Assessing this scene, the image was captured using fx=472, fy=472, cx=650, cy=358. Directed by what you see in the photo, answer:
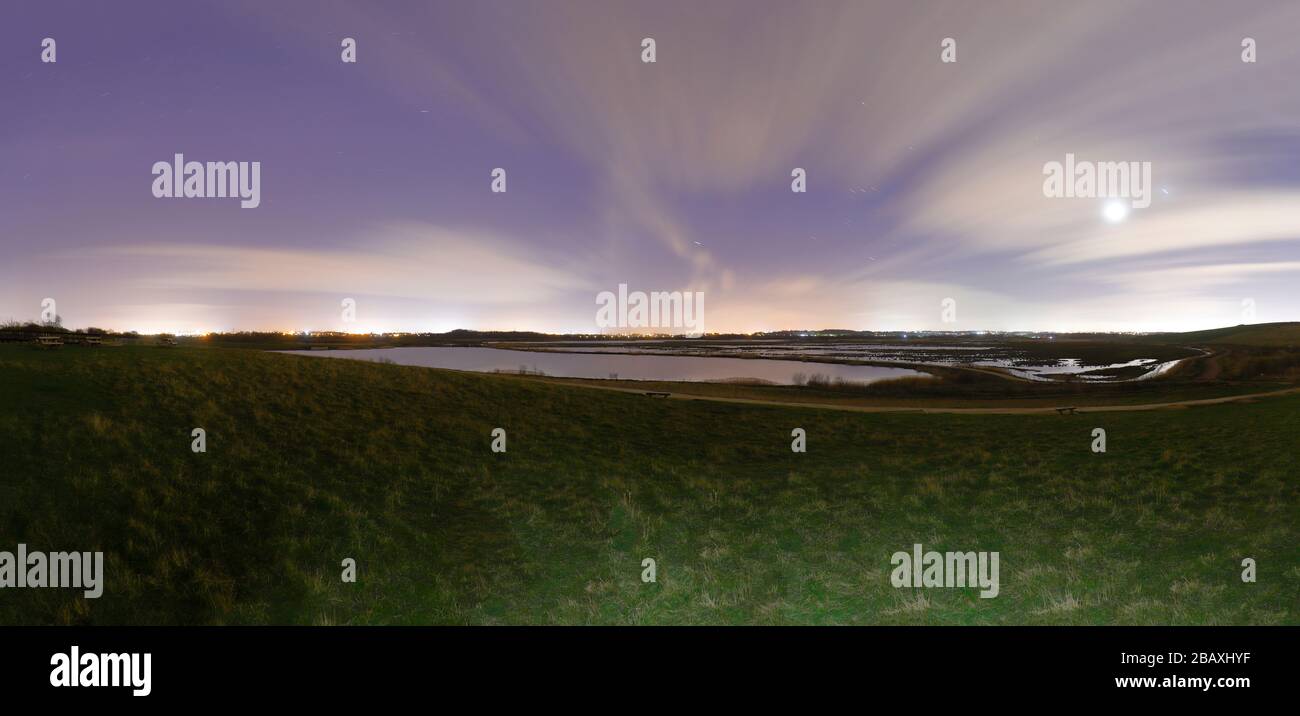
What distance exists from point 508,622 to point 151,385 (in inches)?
725

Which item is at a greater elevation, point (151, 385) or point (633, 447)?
point (151, 385)

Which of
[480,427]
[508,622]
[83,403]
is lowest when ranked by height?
[508,622]

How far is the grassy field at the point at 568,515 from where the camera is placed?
6637 mm

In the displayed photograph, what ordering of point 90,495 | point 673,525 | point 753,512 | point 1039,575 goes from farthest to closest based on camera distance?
point 753,512 < point 673,525 < point 90,495 < point 1039,575

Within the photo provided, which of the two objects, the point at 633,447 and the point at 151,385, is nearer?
the point at 151,385

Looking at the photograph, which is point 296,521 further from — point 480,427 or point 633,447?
point 633,447

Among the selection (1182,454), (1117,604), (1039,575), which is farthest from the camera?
(1182,454)

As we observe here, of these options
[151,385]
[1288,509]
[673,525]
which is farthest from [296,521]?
[1288,509]

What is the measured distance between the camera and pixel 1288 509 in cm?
1028

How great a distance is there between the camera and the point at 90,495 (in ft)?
29.6

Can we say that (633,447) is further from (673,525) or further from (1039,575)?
(1039,575)

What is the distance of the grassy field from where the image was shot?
664 cm

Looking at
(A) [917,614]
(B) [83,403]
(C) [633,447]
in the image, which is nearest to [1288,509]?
(A) [917,614]

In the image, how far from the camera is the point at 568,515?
10469mm
